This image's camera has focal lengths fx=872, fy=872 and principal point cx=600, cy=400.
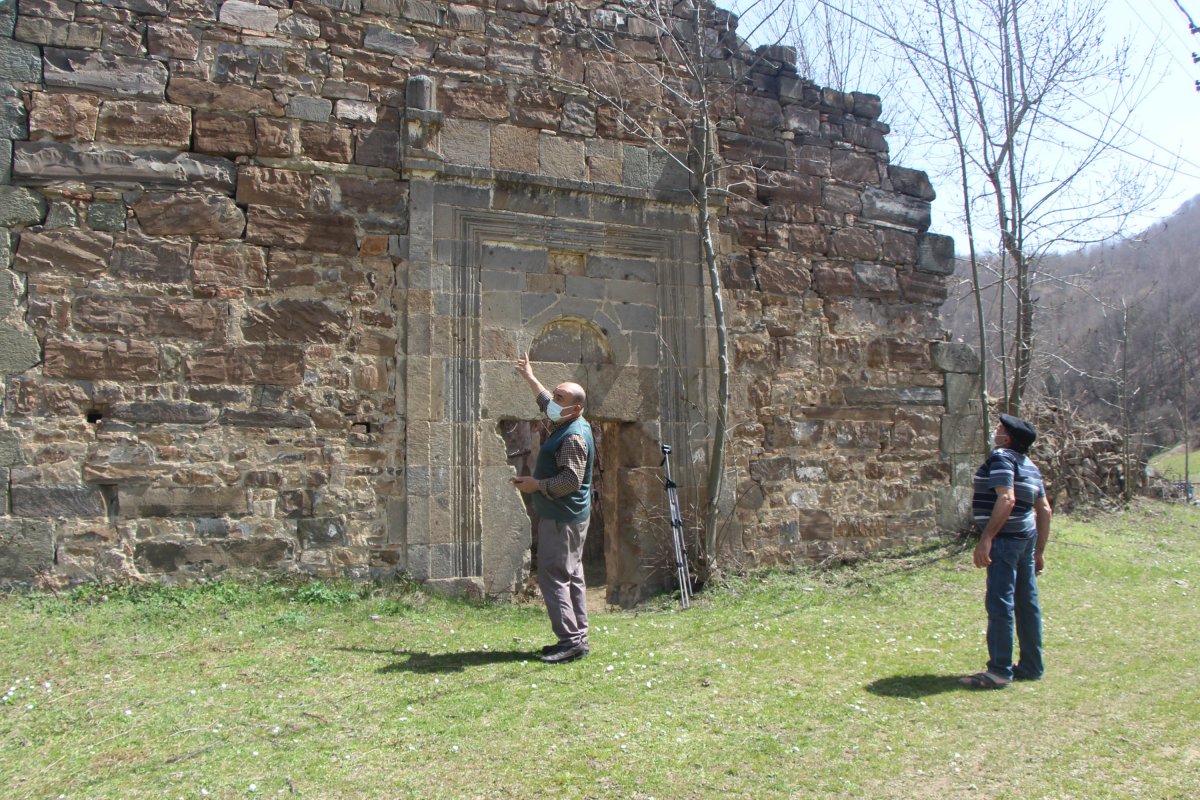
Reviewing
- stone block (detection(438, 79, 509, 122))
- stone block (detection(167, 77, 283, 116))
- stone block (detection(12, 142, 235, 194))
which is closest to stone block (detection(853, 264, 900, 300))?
stone block (detection(438, 79, 509, 122))

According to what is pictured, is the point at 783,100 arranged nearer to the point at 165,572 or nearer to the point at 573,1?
the point at 573,1

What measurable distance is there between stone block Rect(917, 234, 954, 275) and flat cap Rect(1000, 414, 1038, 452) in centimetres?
424

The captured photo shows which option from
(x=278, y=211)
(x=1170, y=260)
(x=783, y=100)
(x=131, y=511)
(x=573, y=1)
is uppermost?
(x=1170, y=260)

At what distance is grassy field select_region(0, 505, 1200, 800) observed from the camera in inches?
139

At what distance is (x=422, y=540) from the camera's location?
6.69 metres

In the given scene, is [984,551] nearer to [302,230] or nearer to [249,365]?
[249,365]

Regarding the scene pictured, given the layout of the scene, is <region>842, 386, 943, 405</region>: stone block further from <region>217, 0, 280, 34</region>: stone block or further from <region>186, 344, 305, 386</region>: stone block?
<region>217, 0, 280, 34</region>: stone block

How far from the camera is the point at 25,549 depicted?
5.88m

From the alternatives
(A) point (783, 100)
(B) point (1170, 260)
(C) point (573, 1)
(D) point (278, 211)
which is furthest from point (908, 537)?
(B) point (1170, 260)

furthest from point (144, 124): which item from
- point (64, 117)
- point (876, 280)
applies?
point (876, 280)

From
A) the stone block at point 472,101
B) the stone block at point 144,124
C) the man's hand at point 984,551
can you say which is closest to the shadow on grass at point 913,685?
the man's hand at point 984,551

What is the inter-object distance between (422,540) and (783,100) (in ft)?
Result: 17.5

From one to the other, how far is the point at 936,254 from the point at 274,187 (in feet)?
20.8

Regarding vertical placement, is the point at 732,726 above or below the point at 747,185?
below
